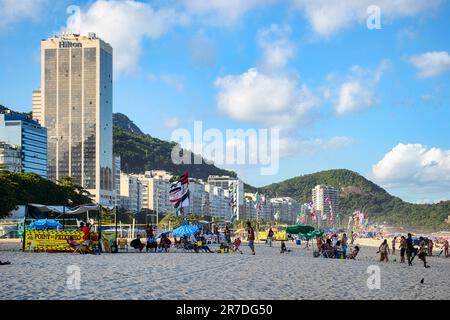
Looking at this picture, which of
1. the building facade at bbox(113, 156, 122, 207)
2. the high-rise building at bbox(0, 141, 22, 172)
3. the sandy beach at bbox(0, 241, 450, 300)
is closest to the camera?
the sandy beach at bbox(0, 241, 450, 300)

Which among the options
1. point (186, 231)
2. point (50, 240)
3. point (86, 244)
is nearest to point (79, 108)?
point (186, 231)

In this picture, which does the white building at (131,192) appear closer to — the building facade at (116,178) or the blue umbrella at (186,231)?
the building facade at (116,178)

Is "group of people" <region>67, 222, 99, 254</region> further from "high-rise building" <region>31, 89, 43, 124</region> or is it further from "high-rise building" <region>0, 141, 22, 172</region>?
"high-rise building" <region>31, 89, 43, 124</region>

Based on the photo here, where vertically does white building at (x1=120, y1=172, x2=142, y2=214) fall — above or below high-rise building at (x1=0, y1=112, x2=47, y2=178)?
below

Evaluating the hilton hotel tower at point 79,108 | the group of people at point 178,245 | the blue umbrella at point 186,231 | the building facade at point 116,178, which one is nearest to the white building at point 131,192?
the building facade at point 116,178

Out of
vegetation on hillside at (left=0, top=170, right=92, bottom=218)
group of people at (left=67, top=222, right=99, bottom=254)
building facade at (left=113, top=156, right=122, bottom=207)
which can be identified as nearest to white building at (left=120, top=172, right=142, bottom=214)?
building facade at (left=113, top=156, right=122, bottom=207)
